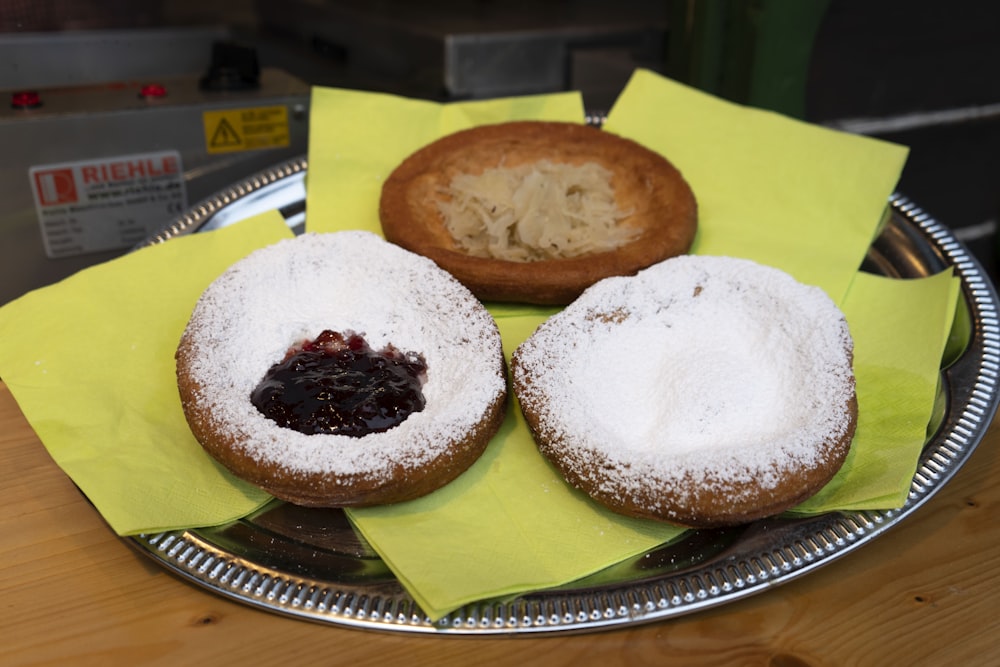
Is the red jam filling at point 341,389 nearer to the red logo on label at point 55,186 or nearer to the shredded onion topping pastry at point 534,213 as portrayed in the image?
the shredded onion topping pastry at point 534,213

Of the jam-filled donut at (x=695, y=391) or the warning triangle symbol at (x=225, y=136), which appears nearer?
the jam-filled donut at (x=695, y=391)

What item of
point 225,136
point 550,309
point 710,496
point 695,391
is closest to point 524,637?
point 710,496

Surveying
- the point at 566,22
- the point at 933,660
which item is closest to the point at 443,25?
the point at 566,22

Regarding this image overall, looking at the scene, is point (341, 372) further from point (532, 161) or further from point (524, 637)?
point (532, 161)

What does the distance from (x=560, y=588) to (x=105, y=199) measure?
1861mm

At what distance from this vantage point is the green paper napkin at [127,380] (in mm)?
1500

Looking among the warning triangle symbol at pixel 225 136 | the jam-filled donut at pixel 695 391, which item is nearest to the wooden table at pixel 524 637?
the jam-filled donut at pixel 695 391

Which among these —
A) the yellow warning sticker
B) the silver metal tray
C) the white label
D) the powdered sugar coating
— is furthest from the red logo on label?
the silver metal tray

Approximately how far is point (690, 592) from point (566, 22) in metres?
2.50

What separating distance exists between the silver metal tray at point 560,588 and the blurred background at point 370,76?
4.53ft

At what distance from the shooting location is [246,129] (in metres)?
2.59

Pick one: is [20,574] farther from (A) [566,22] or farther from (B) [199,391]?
(A) [566,22]

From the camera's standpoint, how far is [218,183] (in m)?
2.62

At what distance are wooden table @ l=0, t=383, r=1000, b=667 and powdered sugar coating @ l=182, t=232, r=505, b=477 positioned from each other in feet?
0.93
